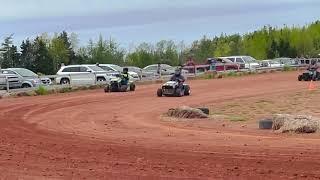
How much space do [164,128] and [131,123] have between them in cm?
203

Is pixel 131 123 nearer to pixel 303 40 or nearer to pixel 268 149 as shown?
pixel 268 149

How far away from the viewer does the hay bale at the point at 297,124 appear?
15906mm

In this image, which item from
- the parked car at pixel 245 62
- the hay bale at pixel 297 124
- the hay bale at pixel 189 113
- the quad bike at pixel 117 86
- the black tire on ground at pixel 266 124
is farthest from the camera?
the parked car at pixel 245 62

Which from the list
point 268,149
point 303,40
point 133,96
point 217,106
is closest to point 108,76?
point 133,96

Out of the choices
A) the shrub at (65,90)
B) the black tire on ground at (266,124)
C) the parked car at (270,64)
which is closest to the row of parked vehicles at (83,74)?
the parked car at (270,64)

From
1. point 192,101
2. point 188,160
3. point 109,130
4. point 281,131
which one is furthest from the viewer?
point 192,101

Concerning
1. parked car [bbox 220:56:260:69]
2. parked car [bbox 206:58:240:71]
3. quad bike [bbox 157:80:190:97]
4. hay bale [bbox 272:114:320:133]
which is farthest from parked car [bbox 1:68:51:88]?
hay bale [bbox 272:114:320:133]

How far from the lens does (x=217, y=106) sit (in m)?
25.2

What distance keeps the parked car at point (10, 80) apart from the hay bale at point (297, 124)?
75.7 feet

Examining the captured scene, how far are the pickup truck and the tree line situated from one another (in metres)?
31.0

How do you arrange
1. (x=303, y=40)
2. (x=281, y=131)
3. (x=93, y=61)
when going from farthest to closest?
(x=303, y=40)
(x=93, y=61)
(x=281, y=131)

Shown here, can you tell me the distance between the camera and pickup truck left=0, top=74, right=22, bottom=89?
123 ft

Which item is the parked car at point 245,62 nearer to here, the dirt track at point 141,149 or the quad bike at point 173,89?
the quad bike at point 173,89

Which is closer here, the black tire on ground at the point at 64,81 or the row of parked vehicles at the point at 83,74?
the row of parked vehicles at the point at 83,74
